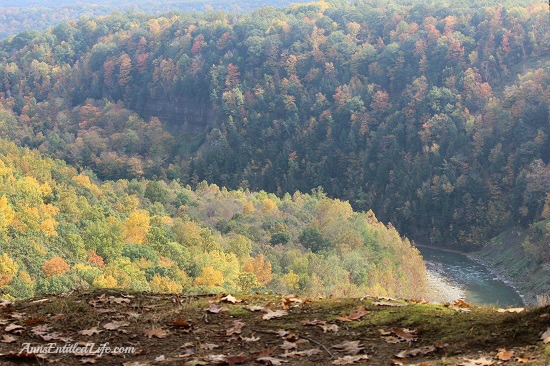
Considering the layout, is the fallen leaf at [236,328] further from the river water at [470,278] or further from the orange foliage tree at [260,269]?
the river water at [470,278]

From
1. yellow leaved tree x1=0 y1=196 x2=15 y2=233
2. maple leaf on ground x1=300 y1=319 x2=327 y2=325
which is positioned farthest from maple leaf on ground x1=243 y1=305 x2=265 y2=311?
yellow leaved tree x1=0 y1=196 x2=15 y2=233

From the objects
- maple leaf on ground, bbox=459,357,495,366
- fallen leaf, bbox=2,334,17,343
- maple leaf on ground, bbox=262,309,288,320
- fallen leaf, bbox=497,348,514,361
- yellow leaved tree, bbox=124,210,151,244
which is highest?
fallen leaf, bbox=497,348,514,361

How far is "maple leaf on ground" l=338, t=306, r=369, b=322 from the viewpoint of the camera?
31.0 ft

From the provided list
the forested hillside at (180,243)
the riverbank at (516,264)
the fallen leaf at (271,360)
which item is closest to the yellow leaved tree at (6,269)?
the forested hillside at (180,243)

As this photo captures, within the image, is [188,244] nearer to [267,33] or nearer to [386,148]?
[386,148]

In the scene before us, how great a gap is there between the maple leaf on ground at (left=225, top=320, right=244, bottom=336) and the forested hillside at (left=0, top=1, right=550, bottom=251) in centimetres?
8113

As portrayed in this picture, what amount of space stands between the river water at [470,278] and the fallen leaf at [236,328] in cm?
5225

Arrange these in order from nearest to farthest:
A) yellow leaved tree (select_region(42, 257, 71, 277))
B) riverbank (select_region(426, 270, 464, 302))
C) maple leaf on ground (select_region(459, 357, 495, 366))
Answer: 1. maple leaf on ground (select_region(459, 357, 495, 366))
2. yellow leaved tree (select_region(42, 257, 71, 277))
3. riverbank (select_region(426, 270, 464, 302))

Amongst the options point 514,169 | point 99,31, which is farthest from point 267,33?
point 514,169

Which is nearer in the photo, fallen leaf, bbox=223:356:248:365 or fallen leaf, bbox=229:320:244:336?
fallen leaf, bbox=223:356:248:365

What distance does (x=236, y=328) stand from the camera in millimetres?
9508

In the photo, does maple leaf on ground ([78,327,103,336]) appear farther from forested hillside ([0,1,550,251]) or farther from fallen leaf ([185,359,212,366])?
forested hillside ([0,1,550,251])

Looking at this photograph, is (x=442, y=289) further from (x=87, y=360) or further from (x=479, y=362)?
(x=479, y=362)

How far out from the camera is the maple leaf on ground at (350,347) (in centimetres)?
849
